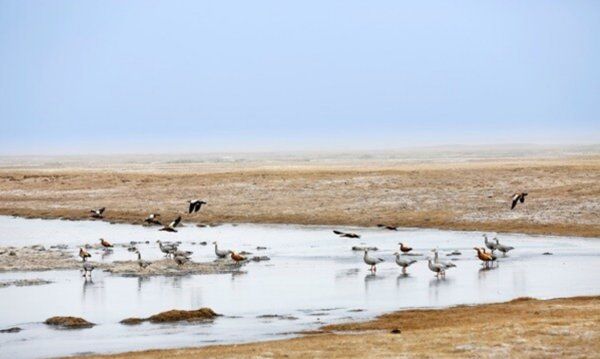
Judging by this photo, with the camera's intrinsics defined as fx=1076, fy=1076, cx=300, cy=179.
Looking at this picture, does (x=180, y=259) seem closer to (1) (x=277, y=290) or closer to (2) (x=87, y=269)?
(2) (x=87, y=269)

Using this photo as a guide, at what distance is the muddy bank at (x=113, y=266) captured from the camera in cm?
3291

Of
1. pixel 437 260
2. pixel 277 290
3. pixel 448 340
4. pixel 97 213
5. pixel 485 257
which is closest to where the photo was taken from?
pixel 448 340

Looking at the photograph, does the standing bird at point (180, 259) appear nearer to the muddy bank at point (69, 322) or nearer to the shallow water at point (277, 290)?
the shallow water at point (277, 290)

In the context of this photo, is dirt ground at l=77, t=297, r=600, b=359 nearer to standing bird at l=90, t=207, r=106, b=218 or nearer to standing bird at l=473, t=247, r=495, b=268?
standing bird at l=473, t=247, r=495, b=268

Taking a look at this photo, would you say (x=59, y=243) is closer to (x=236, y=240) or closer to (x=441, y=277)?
(x=236, y=240)

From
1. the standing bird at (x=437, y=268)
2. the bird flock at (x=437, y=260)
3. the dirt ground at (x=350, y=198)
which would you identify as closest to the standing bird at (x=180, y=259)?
the bird flock at (x=437, y=260)

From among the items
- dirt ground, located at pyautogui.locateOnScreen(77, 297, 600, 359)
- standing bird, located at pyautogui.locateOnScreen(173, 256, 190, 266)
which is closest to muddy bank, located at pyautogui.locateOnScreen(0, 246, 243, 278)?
standing bird, located at pyautogui.locateOnScreen(173, 256, 190, 266)

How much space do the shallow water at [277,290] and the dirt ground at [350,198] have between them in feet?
22.8

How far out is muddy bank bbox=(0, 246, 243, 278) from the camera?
32906 mm

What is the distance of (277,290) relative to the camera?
94.4 feet

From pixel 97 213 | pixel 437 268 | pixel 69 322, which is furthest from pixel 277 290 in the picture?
pixel 97 213

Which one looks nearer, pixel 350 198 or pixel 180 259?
pixel 180 259

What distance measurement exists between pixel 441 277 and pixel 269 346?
42.1 ft

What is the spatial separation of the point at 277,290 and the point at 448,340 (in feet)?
34.3
